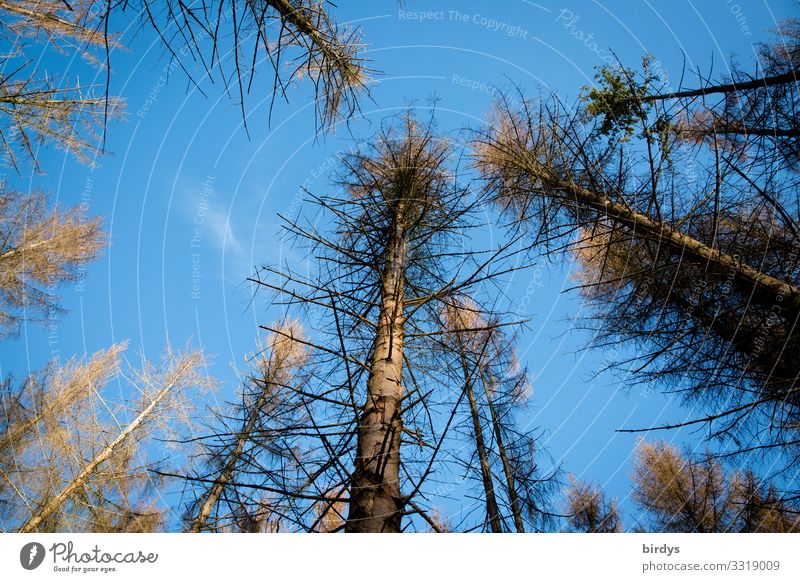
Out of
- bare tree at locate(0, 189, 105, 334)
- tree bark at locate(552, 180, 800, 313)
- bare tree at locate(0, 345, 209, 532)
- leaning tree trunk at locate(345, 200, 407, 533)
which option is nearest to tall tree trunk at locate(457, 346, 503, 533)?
leaning tree trunk at locate(345, 200, 407, 533)

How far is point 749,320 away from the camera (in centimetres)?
459

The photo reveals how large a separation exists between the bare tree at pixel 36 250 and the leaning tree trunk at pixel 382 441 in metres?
8.86

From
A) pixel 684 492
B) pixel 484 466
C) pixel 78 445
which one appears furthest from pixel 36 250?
pixel 684 492

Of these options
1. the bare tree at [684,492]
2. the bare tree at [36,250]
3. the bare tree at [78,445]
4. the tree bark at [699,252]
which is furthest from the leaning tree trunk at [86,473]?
the bare tree at [684,492]

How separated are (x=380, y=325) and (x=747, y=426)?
3.95 metres

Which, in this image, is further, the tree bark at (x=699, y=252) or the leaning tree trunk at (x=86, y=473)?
the leaning tree trunk at (x=86, y=473)

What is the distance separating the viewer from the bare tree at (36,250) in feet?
27.3

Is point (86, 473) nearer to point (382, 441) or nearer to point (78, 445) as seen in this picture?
point (78, 445)

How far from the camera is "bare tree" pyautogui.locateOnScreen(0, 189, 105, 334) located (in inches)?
327

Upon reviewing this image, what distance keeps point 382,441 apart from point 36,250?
990 cm

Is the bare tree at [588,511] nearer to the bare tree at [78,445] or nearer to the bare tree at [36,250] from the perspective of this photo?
the bare tree at [78,445]

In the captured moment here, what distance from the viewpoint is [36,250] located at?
8.62 m
